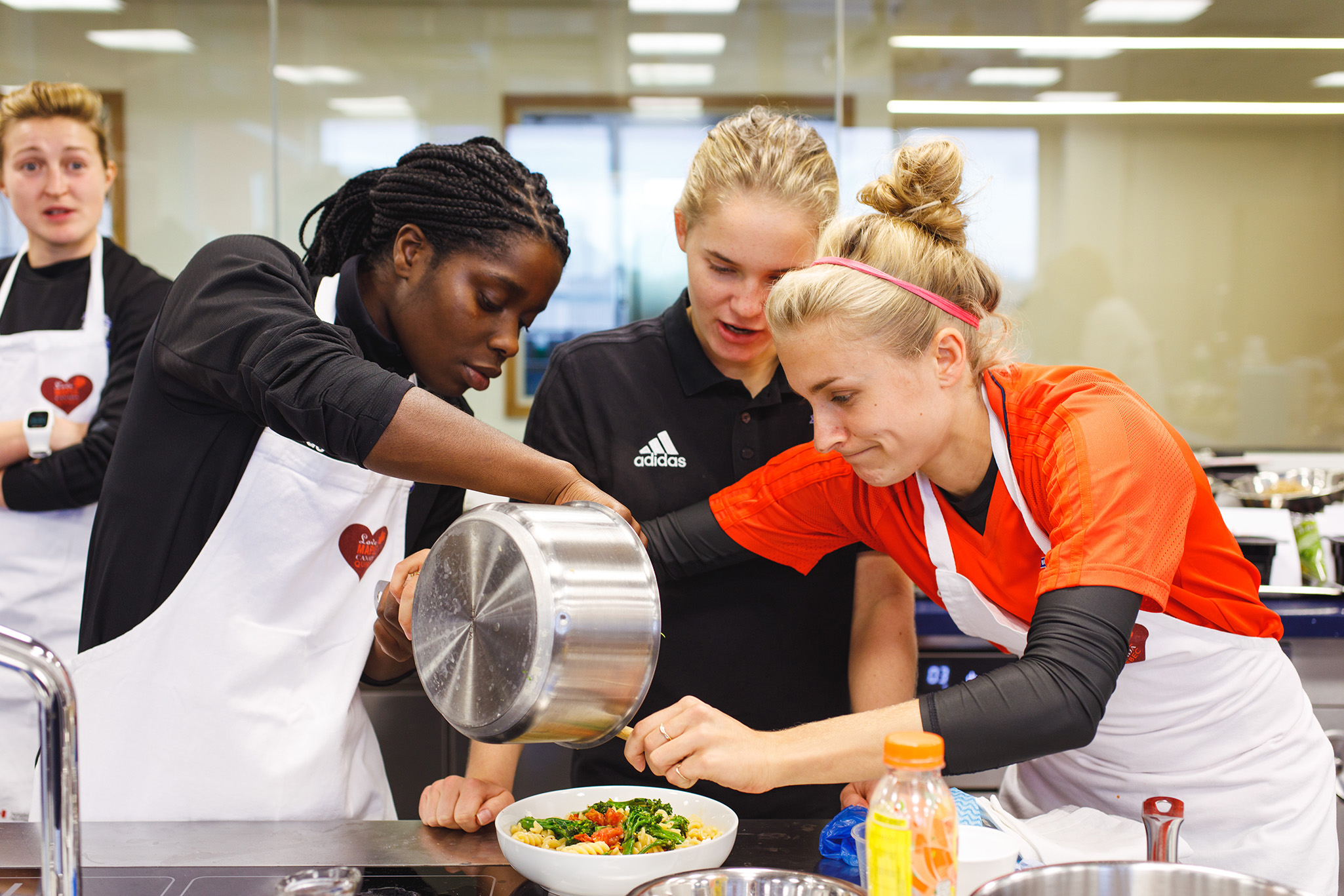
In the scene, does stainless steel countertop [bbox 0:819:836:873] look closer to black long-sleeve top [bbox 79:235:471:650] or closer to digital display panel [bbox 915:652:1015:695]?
black long-sleeve top [bbox 79:235:471:650]

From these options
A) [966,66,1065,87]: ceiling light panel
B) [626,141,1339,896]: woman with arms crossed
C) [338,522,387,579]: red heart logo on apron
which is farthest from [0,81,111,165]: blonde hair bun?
[966,66,1065,87]: ceiling light panel

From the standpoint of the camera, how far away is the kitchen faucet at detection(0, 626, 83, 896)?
2.56 feet

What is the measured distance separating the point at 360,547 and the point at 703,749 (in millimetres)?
603

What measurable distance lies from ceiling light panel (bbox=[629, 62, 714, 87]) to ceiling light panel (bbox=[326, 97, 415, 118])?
72cm

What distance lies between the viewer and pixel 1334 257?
326 centimetres

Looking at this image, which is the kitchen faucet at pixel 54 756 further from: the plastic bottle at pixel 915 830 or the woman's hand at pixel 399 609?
the plastic bottle at pixel 915 830

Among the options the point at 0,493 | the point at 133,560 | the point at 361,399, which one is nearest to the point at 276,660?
the point at 133,560

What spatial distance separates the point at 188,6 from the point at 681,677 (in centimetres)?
281

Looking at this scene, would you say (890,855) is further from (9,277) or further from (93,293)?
(9,277)

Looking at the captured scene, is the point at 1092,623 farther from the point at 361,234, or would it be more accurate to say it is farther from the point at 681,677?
the point at 361,234

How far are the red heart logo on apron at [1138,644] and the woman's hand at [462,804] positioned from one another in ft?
2.62

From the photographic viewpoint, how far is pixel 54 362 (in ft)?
7.77

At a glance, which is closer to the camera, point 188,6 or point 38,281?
point 38,281

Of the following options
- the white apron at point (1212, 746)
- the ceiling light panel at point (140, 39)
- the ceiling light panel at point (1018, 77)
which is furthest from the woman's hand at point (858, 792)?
the ceiling light panel at point (140, 39)
